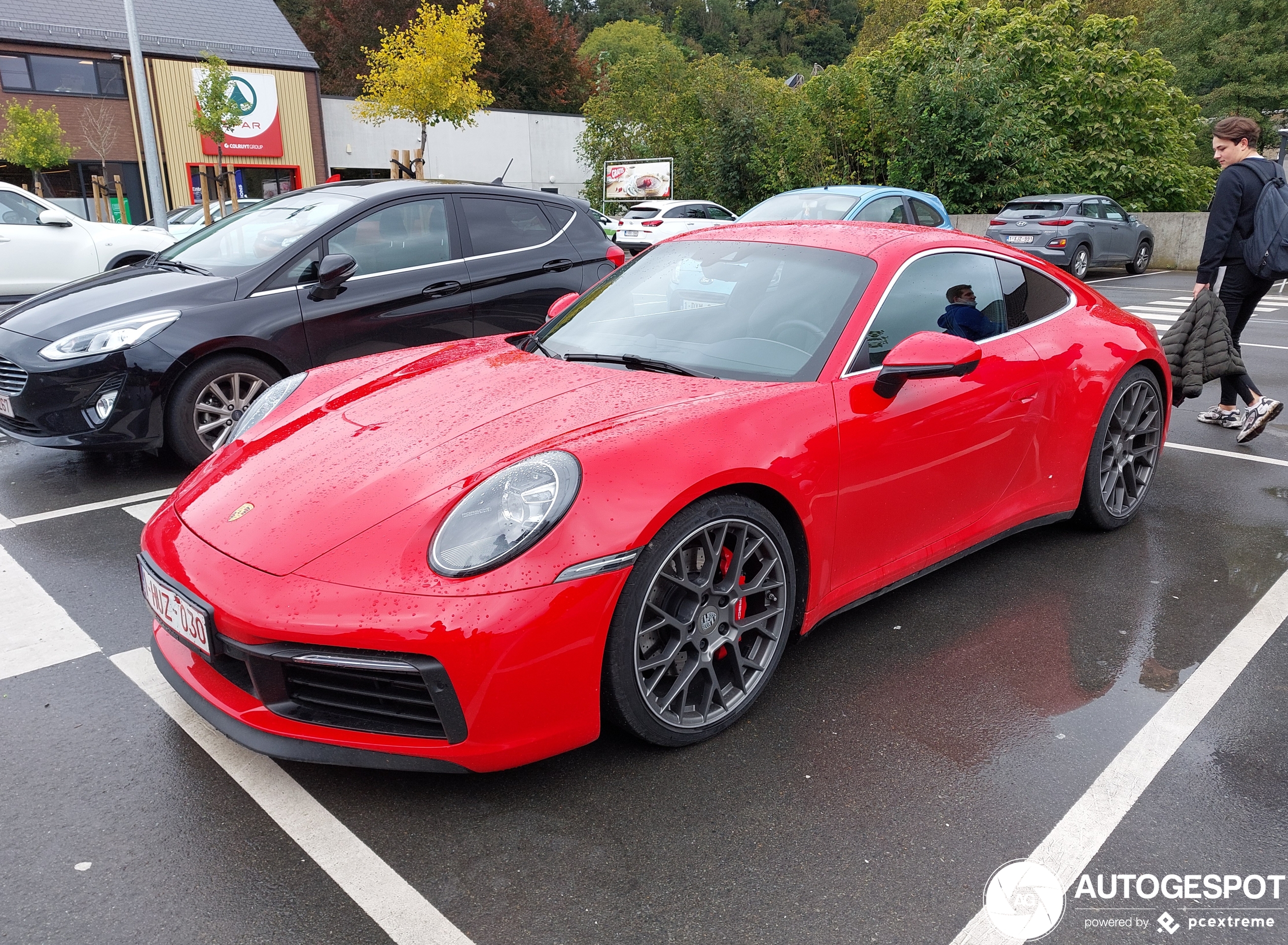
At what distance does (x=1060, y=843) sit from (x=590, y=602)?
1300 mm

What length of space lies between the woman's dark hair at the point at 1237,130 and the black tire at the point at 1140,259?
15.0 m

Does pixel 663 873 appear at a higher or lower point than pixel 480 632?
lower

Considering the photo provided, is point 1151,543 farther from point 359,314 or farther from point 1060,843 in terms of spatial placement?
point 359,314

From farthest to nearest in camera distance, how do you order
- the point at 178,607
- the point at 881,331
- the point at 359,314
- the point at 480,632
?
1. the point at 359,314
2. the point at 881,331
3. the point at 178,607
4. the point at 480,632

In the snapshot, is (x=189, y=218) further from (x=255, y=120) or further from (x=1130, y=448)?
(x=1130, y=448)

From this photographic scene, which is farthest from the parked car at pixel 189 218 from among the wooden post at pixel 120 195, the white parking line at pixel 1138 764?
the white parking line at pixel 1138 764

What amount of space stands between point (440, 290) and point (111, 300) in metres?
1.80

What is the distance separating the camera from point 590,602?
2357mm

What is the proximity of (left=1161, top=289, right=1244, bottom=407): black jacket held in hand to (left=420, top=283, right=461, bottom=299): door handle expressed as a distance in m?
4.31

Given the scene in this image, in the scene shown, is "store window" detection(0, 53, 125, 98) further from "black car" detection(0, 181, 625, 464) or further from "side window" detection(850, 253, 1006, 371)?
"side window" detection(850, 253, 1006, 371)

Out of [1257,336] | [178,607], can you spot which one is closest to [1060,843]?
[178,607]

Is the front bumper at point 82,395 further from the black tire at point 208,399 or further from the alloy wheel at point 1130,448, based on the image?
the alloy wheel at point 1130,448

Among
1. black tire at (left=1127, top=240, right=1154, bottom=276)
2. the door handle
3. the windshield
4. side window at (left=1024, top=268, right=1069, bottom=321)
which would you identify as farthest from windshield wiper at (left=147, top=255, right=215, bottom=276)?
black tire at (left=1127, top=240, right=1154, bottom=276)

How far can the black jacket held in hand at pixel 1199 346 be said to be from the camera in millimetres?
5738
